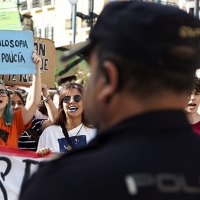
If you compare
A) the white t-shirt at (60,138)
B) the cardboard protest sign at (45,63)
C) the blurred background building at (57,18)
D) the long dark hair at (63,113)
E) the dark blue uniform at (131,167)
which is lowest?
the blurred background building at (57,18)

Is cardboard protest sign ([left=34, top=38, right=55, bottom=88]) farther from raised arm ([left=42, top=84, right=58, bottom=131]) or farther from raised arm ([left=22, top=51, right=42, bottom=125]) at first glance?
raised arm ([left=22, top=51, right=42, bottom=125])

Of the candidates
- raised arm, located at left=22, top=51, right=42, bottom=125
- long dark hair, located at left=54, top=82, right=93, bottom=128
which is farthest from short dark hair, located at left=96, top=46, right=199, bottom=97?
long dark hair, located at left=54, top=82, right=93, bottom=128

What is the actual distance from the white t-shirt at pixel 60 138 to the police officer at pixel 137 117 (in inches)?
141

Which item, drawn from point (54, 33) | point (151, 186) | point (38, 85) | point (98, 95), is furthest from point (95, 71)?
point (54, 33)

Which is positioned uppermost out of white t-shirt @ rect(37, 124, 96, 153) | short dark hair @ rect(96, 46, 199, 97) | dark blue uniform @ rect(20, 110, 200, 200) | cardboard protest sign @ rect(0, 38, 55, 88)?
short dark hair @ rect(96, 46, 199, 97)

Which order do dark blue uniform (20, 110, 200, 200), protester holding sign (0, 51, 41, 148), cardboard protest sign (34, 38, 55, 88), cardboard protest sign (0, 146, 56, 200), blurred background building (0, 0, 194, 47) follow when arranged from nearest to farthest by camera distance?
dark blue uniform (20, 110, 200, 200), cardboard protest sign (0, 146, 56, 200), protester holding sign (0, 51, 41, 148), cardboard protest sign (34, 38, 55, 88), blurred background building (0, 0, 194, 47)

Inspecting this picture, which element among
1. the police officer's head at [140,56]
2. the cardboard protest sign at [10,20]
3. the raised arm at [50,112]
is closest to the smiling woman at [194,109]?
the raised arm at [50,112]

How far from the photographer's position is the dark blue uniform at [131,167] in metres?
1.44

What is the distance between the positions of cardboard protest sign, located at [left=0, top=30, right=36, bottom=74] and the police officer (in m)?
4.89

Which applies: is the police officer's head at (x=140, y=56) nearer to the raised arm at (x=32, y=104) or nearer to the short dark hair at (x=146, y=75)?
the short dark hair at (x=146, y=75)

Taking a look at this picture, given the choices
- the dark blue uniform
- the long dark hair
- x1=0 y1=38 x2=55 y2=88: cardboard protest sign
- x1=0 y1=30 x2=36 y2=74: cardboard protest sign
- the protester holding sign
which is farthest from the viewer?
x1=0 y1=38 x2=55 y2=88: cardboard protest sign

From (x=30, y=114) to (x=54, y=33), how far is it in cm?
3570

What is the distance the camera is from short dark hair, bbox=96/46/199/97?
4.91 ft

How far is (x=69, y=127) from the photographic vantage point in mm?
5391
